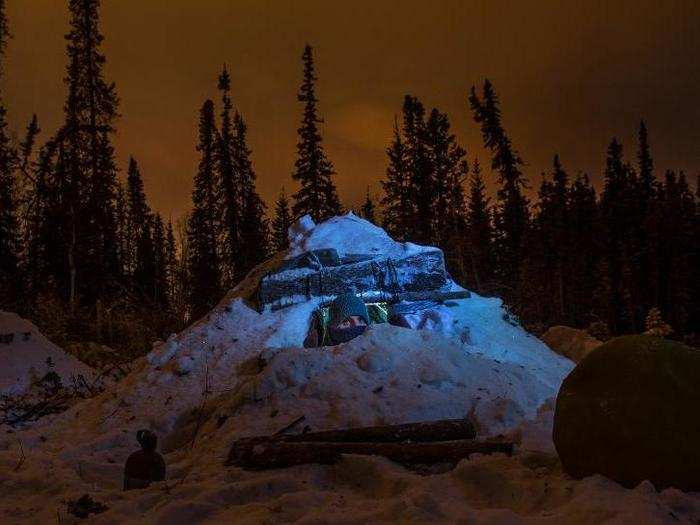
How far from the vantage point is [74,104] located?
21.3 m

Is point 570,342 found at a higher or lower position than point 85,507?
higher

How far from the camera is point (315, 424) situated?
232 inches

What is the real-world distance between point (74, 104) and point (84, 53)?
2298 millimetres

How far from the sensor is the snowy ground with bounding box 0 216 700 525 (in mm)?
3561

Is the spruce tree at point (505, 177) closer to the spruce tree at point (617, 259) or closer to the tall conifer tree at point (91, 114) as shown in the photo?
the spruce tree at point (617, 259)

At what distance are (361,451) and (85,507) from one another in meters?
2.18

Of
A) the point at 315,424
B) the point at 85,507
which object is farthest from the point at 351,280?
the point at 85,507

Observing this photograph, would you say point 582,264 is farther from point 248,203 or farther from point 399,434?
point 399,434

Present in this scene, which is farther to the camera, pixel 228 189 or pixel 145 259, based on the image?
pixel 145 259

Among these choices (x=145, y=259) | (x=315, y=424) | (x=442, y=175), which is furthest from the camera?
(x=145, y=259)

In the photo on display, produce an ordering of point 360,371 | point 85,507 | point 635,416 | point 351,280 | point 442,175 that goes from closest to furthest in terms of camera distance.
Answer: point 635,416
point 85,507
point 360,371
point 351,280
point 442,175

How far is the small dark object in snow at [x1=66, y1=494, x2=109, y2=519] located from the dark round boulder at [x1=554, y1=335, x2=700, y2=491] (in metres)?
3.32

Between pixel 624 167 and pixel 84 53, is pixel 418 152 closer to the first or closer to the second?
pixel 84 53

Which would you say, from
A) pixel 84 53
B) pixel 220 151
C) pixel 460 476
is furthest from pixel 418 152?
pixel 460 476
